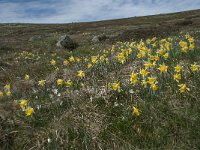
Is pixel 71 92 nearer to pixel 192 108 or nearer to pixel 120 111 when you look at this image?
pixel 120 111

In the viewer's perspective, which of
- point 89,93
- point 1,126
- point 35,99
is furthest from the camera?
point 35,99

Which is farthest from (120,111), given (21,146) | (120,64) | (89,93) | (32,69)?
(32,69)

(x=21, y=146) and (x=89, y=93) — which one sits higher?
(x=89, y=93)

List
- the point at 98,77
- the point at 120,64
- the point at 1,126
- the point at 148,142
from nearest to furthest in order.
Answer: the point at 148,142 < the point at 1,126 < the point at 98,77 < the point at 120,64

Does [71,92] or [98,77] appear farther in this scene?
[98,77]

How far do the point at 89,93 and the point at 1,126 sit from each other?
65.7 inches

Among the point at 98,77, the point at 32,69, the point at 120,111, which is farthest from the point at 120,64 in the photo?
the point at 32,69

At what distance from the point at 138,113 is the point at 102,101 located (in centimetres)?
104

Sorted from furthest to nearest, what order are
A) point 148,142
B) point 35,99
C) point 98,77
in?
1. point 98,77
2. point 35,99
3. point 148,142

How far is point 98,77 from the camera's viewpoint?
7.46m

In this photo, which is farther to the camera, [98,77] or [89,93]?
[98,77]

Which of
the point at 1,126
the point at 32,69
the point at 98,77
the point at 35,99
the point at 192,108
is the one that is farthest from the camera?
the point at 32,69

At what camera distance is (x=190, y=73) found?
596 centimetres

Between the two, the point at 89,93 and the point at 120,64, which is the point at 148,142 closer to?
the point at 89,93
